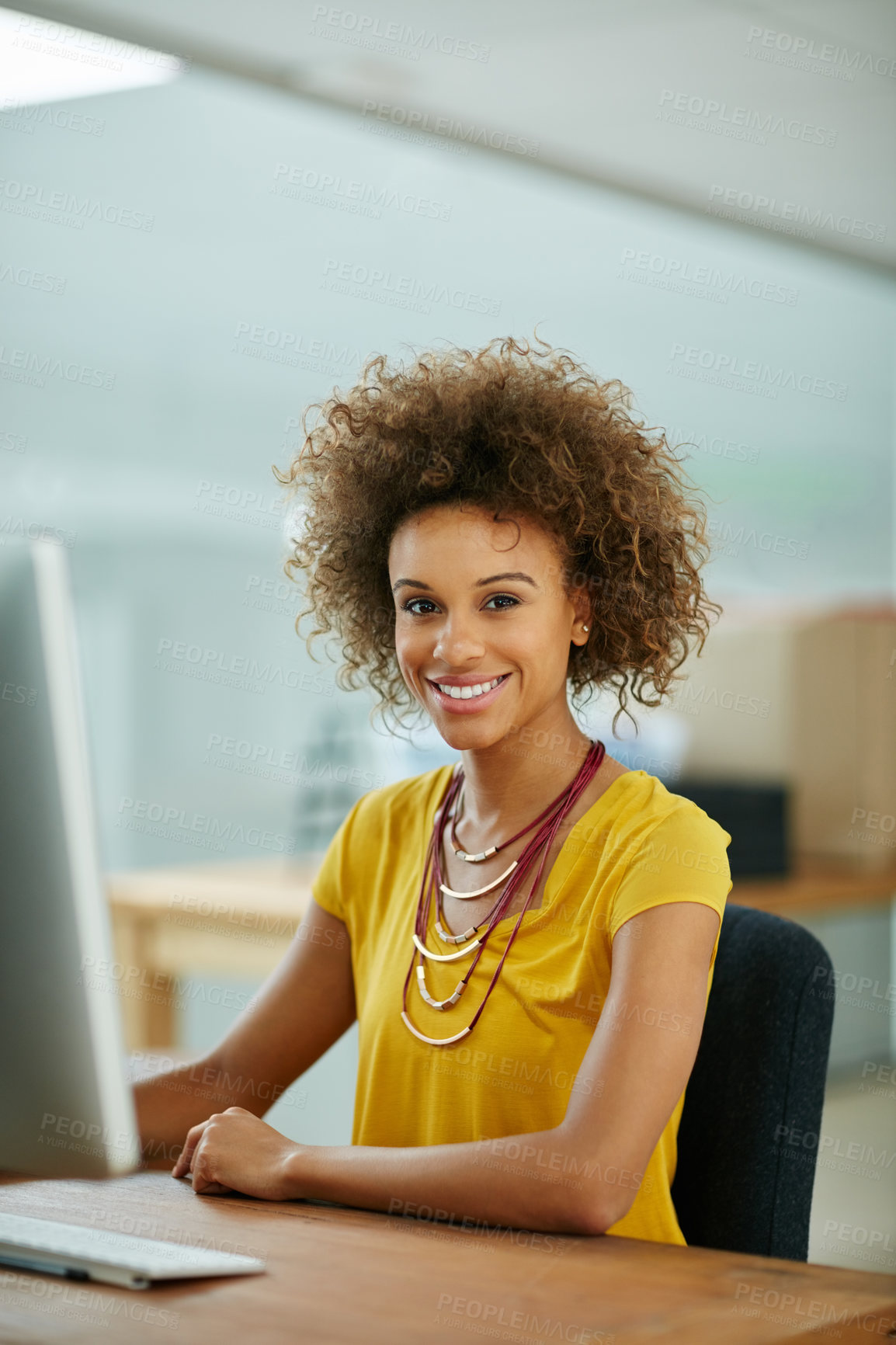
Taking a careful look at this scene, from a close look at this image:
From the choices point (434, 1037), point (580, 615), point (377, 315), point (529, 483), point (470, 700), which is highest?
point (377, 315)

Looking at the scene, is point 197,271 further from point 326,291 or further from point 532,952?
point 532,952

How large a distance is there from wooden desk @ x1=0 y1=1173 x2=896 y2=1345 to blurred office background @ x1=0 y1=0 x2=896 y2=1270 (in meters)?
2.17

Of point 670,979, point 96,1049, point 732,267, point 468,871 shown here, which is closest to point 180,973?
point 468,871

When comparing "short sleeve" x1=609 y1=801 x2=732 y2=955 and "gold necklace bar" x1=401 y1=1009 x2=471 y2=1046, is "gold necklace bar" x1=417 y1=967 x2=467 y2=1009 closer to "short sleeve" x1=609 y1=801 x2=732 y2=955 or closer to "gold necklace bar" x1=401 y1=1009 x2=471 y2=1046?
"gold necklace bar" x1=401 y1=1009 x2=471 y2=1046

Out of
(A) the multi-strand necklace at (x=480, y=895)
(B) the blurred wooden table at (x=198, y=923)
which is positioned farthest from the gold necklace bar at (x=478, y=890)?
(B) the blurred wooden table at (x=198, y=923)

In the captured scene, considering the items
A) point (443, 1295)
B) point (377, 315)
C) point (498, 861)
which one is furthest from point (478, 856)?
point (377, 315)

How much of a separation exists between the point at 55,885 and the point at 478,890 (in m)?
0.65

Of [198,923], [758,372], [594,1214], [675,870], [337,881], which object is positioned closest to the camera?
[594,1214]

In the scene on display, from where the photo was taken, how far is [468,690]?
1.40 metres

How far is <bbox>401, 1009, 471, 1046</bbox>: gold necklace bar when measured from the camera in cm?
136

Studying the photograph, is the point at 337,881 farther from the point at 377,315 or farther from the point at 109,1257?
the point at 377,315

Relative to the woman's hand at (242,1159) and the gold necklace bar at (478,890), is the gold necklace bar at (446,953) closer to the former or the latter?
the gold necklace bar at (478,890)

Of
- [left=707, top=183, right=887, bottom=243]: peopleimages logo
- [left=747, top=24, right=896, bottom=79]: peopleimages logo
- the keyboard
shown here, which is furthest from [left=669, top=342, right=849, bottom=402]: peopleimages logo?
the keyboard

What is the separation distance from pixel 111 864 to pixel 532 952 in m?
2.93
